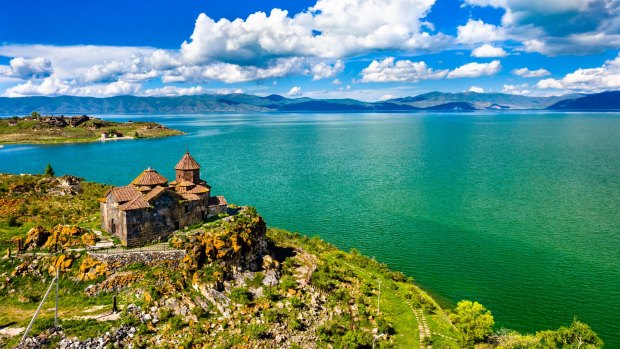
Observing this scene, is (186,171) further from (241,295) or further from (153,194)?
(241,295)

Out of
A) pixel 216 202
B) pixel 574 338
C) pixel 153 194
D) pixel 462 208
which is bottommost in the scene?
pixel 462 208

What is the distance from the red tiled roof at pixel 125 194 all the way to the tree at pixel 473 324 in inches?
1285

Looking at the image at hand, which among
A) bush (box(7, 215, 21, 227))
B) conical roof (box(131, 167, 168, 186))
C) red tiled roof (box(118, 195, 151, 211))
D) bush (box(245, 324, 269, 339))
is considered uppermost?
conical roof (box(131, 167, 168, 186))

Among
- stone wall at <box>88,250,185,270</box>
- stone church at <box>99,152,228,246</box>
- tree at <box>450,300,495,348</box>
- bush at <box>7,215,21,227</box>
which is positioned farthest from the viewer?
bush at <box>7,215,21,227</box>

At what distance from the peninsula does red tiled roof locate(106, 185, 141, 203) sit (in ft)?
0.31

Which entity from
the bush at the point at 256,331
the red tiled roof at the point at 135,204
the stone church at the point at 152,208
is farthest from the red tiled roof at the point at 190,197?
the bush at the point at 256,331

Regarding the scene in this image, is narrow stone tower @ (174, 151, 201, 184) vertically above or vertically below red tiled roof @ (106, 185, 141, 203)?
above

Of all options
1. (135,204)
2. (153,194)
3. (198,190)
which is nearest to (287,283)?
(198,190)

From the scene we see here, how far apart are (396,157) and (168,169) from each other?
70173 millimetres

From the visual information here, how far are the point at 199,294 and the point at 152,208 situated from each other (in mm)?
10148

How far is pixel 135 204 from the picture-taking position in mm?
39562

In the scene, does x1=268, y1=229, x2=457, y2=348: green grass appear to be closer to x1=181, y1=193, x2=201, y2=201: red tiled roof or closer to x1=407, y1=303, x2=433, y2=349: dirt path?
x1=407, y1=303, x2=433, y2=349: dirt path

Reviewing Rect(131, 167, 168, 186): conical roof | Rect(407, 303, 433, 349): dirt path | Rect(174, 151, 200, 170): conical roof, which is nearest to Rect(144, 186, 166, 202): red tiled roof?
Rect(131, 167, 168, 186): conical roof

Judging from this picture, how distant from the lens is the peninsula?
31.0m
